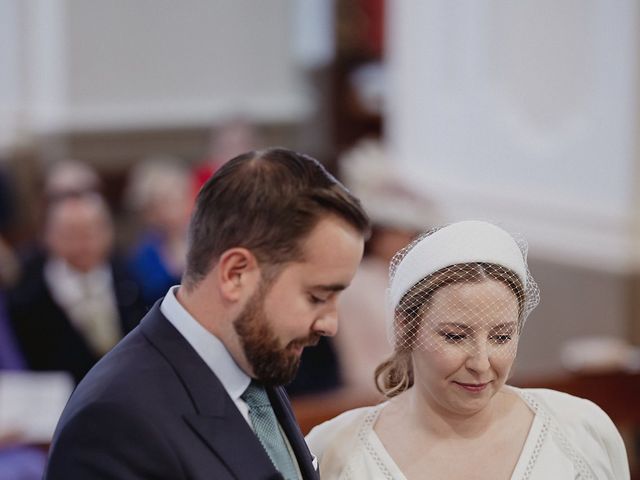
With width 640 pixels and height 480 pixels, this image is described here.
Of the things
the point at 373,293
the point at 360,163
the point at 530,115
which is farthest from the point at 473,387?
the point at 530,115

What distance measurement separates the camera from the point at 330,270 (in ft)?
8.69

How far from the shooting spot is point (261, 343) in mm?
2639

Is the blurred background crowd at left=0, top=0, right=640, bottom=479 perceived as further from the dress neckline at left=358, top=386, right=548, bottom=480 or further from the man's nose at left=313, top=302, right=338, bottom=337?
the man's nose at left=313, top=302, right=338, bottom=337

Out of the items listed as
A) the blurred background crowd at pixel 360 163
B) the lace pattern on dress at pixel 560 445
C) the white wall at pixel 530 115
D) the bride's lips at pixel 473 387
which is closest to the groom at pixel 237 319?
the bride's lips at pixel 473 387

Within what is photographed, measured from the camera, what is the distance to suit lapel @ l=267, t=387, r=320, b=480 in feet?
9.23

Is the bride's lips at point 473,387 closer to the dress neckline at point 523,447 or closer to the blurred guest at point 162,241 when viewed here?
the dress neckline at point 523,447

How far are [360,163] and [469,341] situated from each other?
5.07 m

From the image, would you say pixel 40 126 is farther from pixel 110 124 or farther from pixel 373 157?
pixel 373 157

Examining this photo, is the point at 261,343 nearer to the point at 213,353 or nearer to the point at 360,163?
the point at 213,353

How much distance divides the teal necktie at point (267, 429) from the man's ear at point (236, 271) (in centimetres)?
25

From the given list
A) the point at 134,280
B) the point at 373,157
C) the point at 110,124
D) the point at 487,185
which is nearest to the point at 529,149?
the point at 487,185

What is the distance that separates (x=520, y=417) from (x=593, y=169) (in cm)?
488

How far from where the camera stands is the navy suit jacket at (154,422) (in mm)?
2465

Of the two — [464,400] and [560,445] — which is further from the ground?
[464,400]
